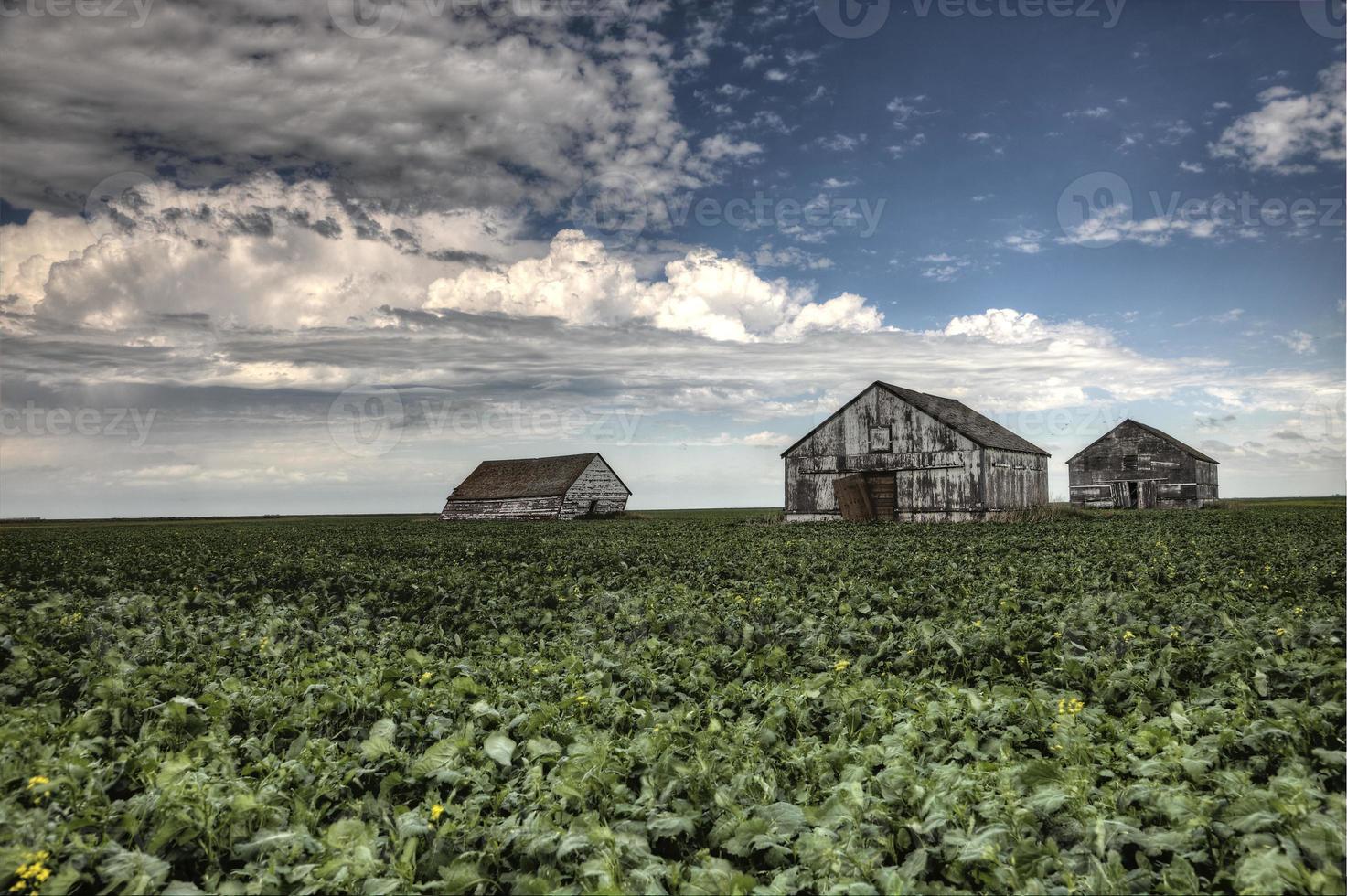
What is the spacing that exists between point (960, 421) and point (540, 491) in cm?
3151

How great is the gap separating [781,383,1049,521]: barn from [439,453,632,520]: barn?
21683mm

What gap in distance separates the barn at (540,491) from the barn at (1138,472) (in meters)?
34.6

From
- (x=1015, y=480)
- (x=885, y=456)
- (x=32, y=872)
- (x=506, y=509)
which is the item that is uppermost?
(x=885, y=456)

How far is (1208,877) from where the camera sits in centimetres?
373

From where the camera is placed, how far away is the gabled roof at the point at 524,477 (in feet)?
188

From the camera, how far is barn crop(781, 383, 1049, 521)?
3503 cm

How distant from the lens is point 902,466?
119ft

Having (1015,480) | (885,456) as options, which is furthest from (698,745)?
(1015,480)

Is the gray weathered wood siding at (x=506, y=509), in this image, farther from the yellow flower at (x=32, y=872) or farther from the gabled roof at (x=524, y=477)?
the yellow flower at (x=32, y=872)

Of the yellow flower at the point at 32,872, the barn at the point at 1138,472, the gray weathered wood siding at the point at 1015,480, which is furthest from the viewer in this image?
the barn at the point at 1138,472

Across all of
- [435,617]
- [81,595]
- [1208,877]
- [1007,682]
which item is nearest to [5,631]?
[435,617]

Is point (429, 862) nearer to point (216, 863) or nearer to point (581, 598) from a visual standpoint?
point (216, 863)

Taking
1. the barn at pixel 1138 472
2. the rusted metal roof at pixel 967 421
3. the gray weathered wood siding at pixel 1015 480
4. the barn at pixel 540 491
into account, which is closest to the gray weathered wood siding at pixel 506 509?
the barn at pixel 540 491

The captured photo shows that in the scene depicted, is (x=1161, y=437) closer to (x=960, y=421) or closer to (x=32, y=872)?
(x=960, y=421)
